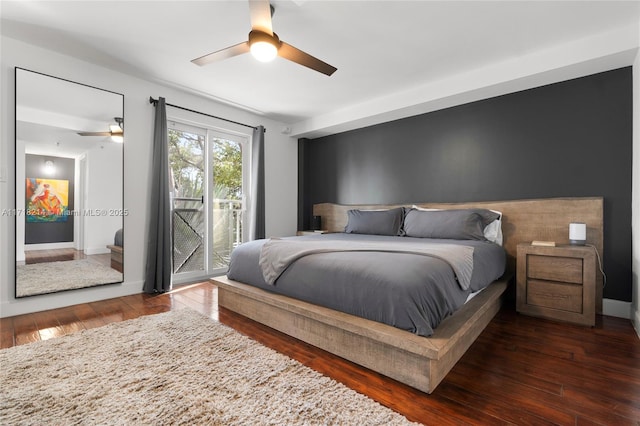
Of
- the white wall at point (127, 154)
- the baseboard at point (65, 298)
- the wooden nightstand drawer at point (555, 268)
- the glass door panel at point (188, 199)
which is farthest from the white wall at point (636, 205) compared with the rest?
the baseboard at point (65, 298)

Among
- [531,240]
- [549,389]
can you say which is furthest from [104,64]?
[531,240]

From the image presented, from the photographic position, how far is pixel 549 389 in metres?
1.60

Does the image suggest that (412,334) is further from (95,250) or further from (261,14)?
(95,250)

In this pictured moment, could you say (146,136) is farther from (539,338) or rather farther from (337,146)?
(539,338)

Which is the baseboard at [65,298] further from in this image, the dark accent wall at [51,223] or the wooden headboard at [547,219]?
the wooden headboard at [547,219]

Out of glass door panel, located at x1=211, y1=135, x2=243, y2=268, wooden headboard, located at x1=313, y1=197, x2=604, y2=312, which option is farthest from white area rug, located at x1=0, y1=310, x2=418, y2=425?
wooden headboard, located at x1=313, y1=197, x2=604, y2=312

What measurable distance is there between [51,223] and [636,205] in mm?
5328

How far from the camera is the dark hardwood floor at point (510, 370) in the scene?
1416mm

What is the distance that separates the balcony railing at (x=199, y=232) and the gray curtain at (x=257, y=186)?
0.97 ft

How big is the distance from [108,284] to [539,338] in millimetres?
4096

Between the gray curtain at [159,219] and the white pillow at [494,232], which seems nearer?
the white pillow at [494,232]

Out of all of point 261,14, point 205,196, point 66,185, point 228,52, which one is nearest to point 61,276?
point 66,185

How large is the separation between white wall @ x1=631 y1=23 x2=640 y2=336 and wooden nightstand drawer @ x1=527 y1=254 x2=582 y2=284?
45 centimetres

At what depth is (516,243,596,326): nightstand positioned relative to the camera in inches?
97.6
